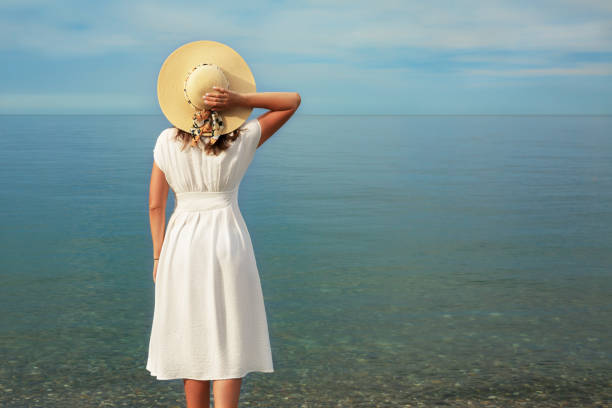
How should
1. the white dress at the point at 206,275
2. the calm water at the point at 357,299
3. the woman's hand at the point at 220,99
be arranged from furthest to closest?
the calm water at the point at 357,299 < the white dress at the point at 206,275 < the woman's hand at the point at 220,99

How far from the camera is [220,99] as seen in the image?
11.3ft

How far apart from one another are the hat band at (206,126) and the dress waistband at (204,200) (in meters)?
0.31

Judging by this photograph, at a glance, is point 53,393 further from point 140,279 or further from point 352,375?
point 140,279

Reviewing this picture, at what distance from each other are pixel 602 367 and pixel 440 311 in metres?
2.47

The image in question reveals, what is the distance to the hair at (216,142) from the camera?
3506 mm

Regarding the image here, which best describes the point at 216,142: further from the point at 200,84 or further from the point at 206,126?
the point at 200,84

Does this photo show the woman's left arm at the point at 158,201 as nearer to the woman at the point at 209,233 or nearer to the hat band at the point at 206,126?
the woman at the point at 209,233

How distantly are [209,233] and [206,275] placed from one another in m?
0.23

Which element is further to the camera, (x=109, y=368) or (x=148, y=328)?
(x=148, y=328)

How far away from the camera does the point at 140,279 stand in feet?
36.4

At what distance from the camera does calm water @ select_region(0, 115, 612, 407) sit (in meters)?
6.33

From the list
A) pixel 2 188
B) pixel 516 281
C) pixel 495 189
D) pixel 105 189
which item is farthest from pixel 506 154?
pixel 516 281

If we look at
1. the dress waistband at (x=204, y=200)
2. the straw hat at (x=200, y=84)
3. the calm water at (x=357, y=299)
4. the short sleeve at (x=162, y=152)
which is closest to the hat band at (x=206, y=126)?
the straw hat at (x=200, y=84)

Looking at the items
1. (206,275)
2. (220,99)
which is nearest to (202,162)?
(220,99)
